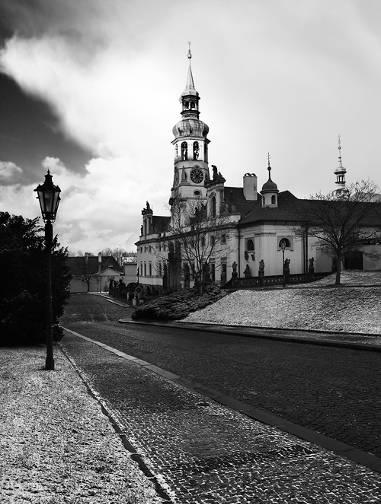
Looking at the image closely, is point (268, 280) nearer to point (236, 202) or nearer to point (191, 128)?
point (236, 202)

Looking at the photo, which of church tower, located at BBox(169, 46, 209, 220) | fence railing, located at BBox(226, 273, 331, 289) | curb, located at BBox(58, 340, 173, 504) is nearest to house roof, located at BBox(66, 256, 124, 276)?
church tower, located at BBox(169, 46, 209, 220)

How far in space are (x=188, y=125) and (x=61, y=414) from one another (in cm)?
6935

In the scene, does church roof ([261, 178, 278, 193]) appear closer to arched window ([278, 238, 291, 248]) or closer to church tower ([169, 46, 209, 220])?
arched window ([278, 238, 291, 248])

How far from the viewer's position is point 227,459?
6066 mm

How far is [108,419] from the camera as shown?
761 centimetres

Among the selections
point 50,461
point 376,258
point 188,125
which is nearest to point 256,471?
point 50,461

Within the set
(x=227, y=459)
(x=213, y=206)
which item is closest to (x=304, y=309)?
(x=227, y=459)

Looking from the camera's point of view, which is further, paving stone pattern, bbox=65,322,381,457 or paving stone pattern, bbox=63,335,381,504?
paving stone pattern, bbox=65,322,381,457

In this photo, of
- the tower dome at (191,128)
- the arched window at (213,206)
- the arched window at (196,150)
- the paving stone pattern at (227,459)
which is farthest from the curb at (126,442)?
the tower dome at (191,128)

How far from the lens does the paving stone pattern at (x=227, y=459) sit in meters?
5.07

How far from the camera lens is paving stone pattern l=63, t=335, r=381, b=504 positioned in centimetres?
507

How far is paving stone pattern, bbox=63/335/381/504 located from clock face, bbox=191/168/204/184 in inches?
2581

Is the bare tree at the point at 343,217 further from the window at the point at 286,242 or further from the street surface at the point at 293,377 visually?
the street surface at the point at 293,377

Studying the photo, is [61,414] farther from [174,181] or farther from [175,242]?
[174,181]
